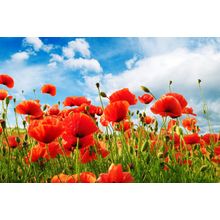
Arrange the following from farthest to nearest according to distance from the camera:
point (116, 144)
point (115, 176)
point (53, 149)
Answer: point (116, 144)
point (53, 149)
point (115, 176)

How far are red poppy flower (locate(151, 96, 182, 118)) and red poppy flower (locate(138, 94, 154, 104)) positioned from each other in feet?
0.85

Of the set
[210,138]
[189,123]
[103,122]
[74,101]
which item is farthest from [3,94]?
[210,138]

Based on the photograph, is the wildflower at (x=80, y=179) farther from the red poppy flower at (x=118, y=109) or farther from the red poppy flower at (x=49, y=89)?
the red poppy flower at (x=49, y=89)

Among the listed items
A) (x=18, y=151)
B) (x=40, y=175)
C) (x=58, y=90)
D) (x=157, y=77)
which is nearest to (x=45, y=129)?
(x=40, y=175)

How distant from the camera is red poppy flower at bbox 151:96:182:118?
2.03 m

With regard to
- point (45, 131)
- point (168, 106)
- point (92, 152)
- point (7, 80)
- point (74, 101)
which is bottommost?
point (92, 152)

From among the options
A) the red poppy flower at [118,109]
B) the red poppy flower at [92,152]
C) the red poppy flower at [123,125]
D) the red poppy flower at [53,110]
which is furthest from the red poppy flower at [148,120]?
the red poppy flower at [53,110]

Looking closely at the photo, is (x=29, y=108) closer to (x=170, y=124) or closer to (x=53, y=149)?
(x=53, y=149)

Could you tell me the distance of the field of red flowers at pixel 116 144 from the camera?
2029mm

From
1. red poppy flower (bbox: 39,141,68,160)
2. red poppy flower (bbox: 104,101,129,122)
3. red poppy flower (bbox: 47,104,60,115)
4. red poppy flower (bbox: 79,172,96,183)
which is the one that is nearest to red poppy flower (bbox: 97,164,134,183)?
red poppy flower (bbox: 79,172,96,183)

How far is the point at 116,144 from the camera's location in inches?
85.9

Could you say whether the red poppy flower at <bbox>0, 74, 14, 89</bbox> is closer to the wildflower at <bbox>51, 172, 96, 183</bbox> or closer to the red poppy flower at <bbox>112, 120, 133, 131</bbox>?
the red poppy flower at <bbox>112, 120, 133, 131</bbox>

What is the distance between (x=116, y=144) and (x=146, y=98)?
0.33 m
